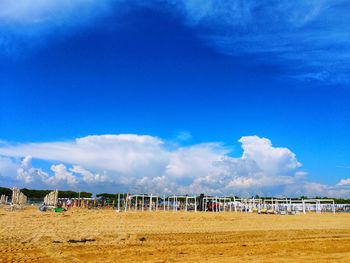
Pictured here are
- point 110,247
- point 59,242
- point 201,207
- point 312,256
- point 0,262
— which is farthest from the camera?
point 201,207

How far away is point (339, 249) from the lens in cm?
1398

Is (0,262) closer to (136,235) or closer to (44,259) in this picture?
(44,259)

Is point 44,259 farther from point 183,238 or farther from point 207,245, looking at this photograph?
point 183,238

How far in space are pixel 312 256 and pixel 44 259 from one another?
853 cm

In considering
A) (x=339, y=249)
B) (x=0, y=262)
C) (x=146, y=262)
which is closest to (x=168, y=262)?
(x=146, y=262)

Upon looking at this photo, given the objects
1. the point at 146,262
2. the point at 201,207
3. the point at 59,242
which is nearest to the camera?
the point at 146,262

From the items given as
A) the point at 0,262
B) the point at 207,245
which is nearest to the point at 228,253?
the point at 207,245

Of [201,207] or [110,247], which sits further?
[201,207]

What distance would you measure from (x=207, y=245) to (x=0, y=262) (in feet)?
26.2

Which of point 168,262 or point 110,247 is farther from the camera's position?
point 110,247

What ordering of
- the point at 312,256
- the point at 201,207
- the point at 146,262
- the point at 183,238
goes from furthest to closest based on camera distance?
the point at 201,207 < the point at 183,238 < the point at 312,256 < the point at 146,262

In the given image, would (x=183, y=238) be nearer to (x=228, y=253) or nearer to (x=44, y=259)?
(x=228, y=253)

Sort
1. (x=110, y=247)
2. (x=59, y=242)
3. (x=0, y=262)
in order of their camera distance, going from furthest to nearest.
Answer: (x=59, y=242) → (x=110, y=247) → (x=0, y=262)

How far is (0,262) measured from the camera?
9781mm
